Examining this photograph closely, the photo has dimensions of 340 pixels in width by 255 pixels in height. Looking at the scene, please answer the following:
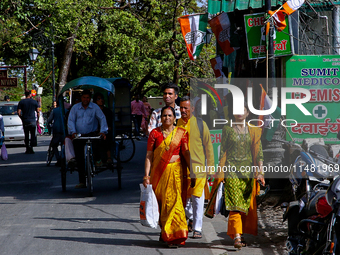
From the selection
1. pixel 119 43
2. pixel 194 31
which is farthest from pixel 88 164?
pixel 119 43

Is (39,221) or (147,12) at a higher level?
(147,12)

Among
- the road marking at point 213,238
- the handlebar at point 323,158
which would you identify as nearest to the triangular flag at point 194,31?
the road marking at point 213,238

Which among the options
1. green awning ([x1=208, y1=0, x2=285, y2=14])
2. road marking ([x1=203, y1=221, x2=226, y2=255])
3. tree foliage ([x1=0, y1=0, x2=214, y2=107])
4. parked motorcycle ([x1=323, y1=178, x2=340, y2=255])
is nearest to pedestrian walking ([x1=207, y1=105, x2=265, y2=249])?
road marking ([x1=203, y1=221, x2=226, y2=255])

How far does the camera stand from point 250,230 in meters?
6.01

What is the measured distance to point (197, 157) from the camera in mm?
6348

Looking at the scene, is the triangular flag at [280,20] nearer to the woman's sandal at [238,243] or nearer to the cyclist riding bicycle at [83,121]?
the cyclist riding bicycle at [83,121]

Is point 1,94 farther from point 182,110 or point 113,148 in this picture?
point 182,110

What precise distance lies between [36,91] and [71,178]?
25881 mm

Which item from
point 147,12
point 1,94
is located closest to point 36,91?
point 1,94

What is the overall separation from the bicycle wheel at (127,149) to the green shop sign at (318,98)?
667 cm

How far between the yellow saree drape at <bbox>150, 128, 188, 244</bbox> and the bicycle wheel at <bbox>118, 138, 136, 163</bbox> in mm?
8721

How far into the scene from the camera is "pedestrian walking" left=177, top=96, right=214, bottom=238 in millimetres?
6344

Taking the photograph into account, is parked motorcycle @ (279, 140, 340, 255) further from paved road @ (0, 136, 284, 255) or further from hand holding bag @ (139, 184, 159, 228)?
hand holding bag @ (139, 184, 159, 228)

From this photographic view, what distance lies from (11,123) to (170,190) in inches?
645
